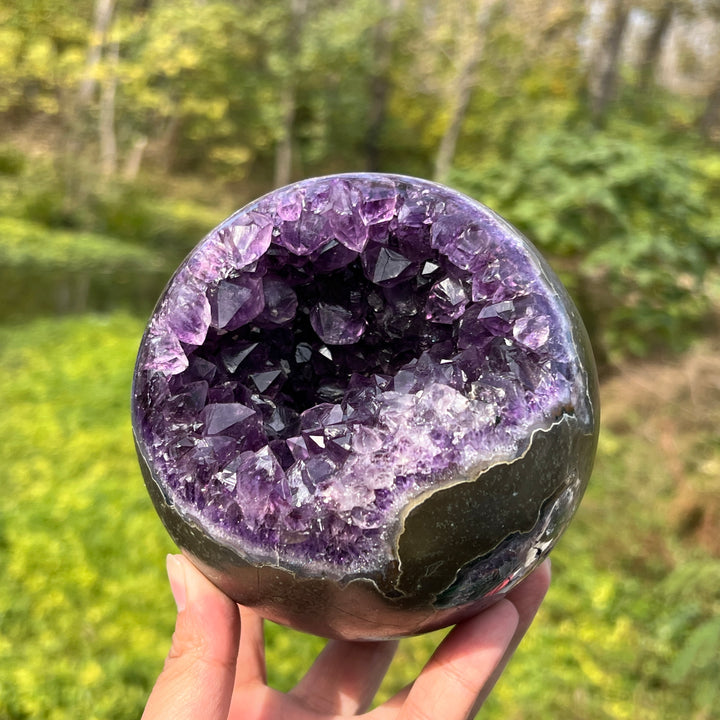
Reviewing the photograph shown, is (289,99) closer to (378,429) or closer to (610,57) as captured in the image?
(610,57)

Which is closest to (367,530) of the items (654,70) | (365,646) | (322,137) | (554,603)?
(365,646)

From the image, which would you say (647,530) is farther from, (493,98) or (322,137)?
(322,137)

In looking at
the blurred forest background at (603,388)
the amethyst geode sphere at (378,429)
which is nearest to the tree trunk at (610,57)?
the blurred forest background at (603,388)

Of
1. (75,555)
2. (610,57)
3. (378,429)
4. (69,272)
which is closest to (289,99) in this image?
(69,272)

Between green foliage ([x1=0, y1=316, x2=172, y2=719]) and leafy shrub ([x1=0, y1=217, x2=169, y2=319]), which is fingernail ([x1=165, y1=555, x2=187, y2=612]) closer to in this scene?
green foliage ([x1=0, y1=316, x2=172, y2=719])

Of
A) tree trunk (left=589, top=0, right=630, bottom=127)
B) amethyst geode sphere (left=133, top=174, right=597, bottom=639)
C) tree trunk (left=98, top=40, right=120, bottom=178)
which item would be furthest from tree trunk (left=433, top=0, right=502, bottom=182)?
amethyst geode sphere (left=133, top=174, right=597, bottom=639)
